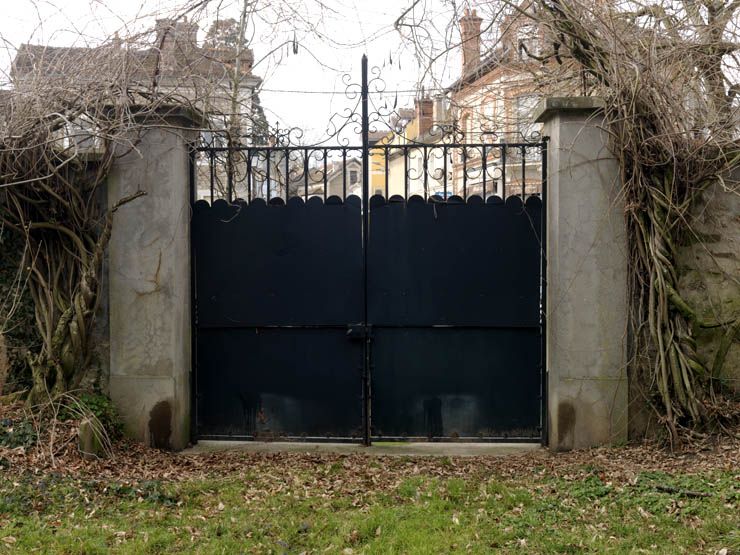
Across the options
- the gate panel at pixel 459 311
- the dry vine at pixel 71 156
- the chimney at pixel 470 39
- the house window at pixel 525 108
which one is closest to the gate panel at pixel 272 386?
the gate panel at pixel 459 311

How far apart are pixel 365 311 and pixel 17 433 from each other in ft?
9.17

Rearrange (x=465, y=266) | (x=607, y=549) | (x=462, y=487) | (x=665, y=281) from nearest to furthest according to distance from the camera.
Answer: (x=607, y=549) < (x=462, y=487) < (x=665, y=281) < (x=465, y=266)

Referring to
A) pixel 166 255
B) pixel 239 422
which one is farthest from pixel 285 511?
pixel 166 255

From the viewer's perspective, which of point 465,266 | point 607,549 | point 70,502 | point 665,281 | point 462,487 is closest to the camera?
point 607,549

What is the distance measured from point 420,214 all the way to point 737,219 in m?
2.53

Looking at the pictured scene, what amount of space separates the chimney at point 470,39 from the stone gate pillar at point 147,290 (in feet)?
9.04

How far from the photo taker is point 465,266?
6.12m

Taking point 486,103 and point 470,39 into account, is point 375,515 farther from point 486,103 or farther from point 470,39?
point 486,103

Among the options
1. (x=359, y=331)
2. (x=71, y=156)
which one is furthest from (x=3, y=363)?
(x=359, y=331)

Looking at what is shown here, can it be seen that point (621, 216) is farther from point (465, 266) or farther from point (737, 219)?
point (465, 266)

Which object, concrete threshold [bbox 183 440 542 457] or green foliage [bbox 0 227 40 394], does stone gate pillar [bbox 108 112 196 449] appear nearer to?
concrete threshold [bbox 183 440 542 457]

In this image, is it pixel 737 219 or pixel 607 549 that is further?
pixel 737 219

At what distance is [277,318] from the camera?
6195mm

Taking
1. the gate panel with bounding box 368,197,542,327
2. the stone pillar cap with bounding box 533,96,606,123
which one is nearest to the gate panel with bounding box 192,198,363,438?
the gate panel with bounding box 368,197,542,327
